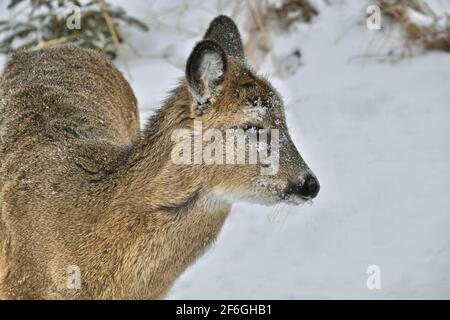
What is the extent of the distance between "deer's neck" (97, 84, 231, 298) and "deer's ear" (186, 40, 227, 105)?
0.47ft

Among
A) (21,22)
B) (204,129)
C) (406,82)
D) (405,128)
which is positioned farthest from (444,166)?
(21,22)

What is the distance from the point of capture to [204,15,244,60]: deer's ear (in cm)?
571

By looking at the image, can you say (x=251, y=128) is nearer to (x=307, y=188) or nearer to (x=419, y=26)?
(x=307, y=188)

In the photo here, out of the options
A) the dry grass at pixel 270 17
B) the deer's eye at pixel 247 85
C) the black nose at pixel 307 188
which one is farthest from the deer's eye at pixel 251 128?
the dry grass at pixel 270 17

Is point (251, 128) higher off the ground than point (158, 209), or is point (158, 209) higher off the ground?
point (251, 128)

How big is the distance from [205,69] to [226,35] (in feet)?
3.03

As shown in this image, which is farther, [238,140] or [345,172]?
[345,172]

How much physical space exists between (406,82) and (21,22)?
168 inches

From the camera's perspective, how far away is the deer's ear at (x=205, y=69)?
4.79 metres

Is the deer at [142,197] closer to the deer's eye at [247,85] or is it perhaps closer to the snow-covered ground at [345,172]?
the deer's eye at [247,85]

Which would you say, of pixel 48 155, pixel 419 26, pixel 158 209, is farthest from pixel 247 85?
pixel 419 26

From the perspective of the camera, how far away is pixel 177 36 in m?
10.6

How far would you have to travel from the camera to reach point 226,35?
18.9 ft
